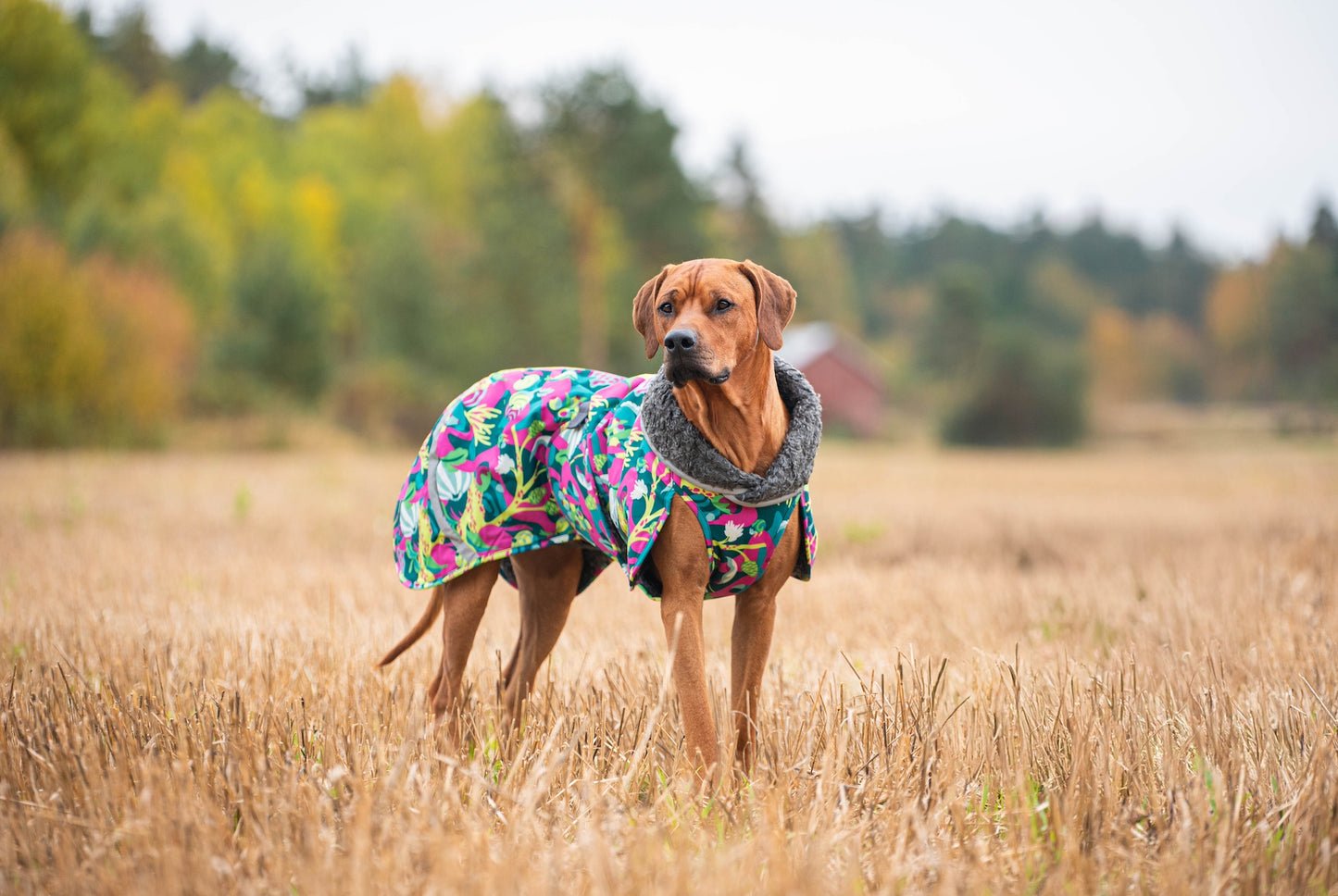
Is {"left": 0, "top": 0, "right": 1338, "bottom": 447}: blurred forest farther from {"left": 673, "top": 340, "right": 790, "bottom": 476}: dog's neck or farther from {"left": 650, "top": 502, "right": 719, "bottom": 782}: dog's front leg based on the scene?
{"left": 650, "top": 502, "right": 719, "bottom": 782}: dog's front leg

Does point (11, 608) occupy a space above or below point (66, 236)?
below

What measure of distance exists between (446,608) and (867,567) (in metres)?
4.65

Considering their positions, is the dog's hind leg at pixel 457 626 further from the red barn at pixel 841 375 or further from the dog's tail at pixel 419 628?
the red barn at pixel 841 375

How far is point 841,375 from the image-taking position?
54125 mm

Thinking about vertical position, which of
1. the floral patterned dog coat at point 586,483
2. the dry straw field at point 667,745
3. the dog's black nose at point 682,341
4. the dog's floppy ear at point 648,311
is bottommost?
the dry straw field at point 667,745

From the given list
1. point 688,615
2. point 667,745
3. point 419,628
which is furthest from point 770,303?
point 419,628

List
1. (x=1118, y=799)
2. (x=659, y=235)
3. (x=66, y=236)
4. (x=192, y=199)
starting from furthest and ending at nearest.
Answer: (x=192, y=199)
(x=659, y=235)
(x=66, y=236)
(x=1118, y=799)

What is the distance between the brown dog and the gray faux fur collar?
57 mm

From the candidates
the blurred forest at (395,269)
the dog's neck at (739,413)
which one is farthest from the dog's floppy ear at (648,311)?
the blurred forest at (395,269)

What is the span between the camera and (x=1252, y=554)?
23.7ft

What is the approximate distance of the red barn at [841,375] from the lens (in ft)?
172

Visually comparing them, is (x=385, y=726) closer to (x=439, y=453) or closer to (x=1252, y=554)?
(x=439, y=453)

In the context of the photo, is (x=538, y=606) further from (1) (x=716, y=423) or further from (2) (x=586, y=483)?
(1) (x=716, y=423)

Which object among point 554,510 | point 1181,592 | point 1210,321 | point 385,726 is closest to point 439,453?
point 554,510
